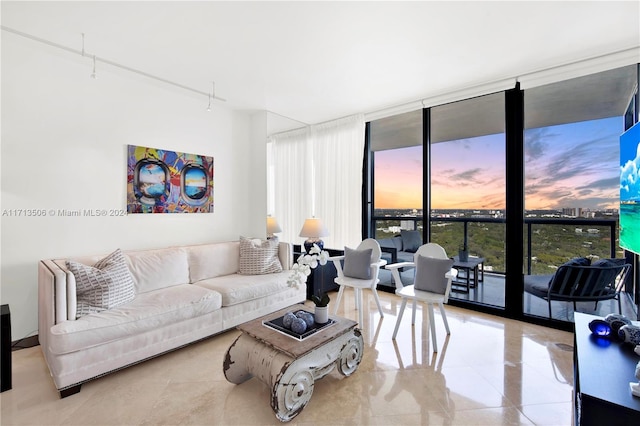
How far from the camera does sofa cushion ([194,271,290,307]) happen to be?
9.59 ft

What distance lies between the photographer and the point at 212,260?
3467 mm

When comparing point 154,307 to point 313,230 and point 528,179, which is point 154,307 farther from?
point 528,179

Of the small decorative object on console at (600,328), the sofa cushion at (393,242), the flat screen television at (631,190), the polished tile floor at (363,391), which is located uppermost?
the flat screen television at (631,190)

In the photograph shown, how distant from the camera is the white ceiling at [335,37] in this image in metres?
2.08

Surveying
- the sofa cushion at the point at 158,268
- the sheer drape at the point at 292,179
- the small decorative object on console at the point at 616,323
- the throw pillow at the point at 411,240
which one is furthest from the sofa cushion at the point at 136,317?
the small decorative object on console at the point at 616,323

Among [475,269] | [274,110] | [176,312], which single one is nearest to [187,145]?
[274,110]

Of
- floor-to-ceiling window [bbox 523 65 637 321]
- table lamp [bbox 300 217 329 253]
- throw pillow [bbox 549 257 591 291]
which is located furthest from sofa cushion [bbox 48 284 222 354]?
floor-to-ceiling window [bbox 523 65 637 321]

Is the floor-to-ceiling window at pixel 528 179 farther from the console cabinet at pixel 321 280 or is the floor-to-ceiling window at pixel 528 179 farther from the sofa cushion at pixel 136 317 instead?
the sofa cushion at pixel 136 317

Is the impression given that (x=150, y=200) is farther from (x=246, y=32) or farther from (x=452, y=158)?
(x=452, y=158)

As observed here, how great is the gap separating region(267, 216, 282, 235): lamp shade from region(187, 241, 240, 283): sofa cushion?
76 cm

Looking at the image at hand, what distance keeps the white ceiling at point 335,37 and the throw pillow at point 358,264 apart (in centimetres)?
191

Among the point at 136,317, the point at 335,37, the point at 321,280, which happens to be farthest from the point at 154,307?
the point at 335,37

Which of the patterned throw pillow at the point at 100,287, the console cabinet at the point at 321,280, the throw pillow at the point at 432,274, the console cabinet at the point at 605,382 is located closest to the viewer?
the console cabinet at the point at 605,382

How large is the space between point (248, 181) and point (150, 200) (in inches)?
54.7
